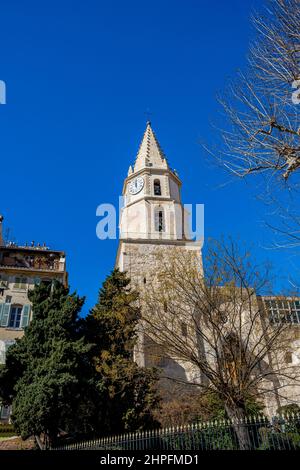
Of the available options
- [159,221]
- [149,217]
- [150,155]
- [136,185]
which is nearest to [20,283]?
[149,217]

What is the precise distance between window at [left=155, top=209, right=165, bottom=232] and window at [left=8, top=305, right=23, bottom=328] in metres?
12.8

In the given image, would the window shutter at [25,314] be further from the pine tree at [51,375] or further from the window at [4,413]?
the pine tree at [51,375]

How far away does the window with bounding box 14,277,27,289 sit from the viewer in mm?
25000

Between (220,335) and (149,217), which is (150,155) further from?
(220,335)

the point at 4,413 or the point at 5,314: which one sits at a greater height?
the point at 5,314

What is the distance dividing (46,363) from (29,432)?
8.43ft

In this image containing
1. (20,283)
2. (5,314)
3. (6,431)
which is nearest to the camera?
(6,431)

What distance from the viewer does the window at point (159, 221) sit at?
32.0 m

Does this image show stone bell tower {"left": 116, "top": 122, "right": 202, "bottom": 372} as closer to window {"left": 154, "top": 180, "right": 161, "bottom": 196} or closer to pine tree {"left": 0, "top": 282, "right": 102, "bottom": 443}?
window {"left": 154, "top": 180, "right": 161, "bottom": 196}

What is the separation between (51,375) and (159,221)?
63.8 feet

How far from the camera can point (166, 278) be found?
67.9 feet

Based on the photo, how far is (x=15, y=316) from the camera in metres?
24.0
